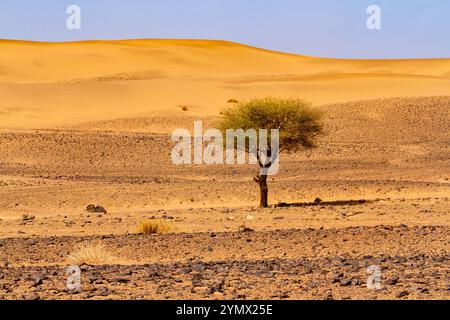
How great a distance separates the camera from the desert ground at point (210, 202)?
43.5 ft

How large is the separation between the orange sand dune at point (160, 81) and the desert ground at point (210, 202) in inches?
15.5

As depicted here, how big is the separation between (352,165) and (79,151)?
37.1ft

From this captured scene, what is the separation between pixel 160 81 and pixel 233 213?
53912 millimetres

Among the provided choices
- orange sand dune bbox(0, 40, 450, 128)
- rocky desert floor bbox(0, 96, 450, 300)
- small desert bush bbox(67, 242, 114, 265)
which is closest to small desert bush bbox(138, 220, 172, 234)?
rocky desert floor bbox(0, 96, 450, 300)

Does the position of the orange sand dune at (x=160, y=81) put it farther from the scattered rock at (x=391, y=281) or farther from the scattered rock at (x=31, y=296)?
the scattered rock at (x=391, y=281)

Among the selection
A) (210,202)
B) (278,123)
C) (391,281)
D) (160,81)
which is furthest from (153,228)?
(160,81)

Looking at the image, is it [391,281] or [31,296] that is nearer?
[31,296]

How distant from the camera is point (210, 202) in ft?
97.8

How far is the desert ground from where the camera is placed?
13.3 m

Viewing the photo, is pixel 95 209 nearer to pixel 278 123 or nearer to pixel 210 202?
pixel 210 202

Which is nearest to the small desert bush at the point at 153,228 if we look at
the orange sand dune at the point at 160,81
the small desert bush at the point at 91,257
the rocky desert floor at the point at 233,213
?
the rocky desert floor at the point at 233,213

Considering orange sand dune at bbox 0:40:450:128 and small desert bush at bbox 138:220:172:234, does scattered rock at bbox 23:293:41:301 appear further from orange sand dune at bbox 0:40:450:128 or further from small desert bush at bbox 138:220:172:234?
orange sand dune at bbox 0:40:450:128

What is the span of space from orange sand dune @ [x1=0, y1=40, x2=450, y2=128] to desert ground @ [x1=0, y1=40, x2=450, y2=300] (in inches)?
15.5

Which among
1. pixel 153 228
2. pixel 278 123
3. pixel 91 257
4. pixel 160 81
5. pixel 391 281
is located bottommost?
pixel 153 228
